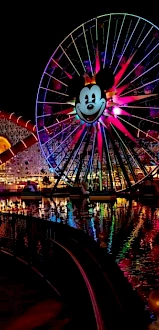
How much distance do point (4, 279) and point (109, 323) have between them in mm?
4024

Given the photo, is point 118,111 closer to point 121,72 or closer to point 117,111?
point 117,111

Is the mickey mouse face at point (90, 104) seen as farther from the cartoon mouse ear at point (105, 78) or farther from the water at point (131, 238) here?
the water at point (131, 238)

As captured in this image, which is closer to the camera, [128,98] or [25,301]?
[25,301]

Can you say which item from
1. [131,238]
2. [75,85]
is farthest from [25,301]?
[75,85]

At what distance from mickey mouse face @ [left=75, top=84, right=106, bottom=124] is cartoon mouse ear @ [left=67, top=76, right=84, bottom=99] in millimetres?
224

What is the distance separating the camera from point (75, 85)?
22703mm

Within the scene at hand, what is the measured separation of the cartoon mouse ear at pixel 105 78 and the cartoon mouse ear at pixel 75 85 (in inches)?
42.8

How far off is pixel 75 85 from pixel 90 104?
1189 mm

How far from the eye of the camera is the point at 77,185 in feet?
90.3

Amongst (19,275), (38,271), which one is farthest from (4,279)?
(38,271)

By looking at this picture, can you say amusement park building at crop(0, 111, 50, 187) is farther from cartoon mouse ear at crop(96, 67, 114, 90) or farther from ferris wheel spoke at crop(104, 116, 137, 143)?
cartoon mouse ear at crop(96, 67, 114, 90)

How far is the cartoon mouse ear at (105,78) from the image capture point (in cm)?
2127

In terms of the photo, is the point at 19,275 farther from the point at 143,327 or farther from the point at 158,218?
the point at 158,218

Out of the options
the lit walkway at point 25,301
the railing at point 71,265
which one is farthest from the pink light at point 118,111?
the lit walkway at point 25,301
